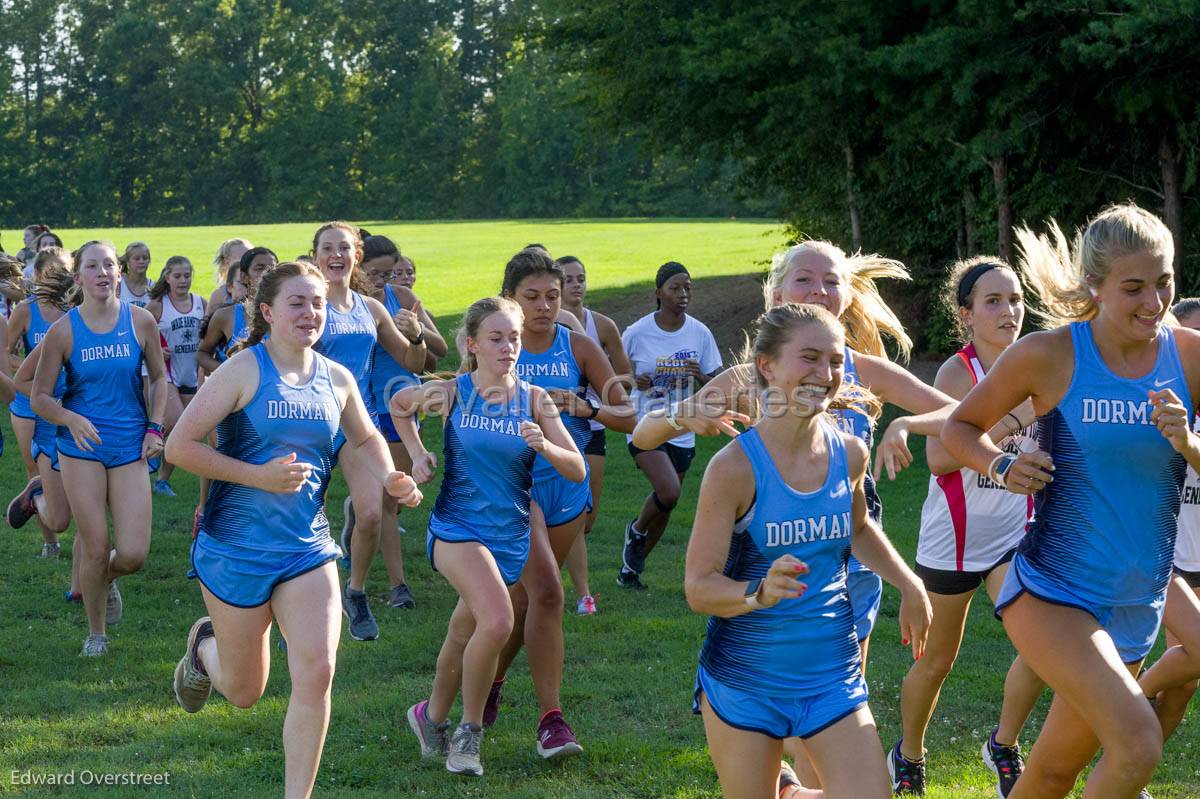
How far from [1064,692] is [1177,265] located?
472 inches

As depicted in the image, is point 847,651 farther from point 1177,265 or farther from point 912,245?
point 912,245

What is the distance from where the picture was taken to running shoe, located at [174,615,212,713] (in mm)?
5957

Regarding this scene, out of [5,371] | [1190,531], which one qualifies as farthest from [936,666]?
[5,371]

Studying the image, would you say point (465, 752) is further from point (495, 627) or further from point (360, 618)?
point (360, 618)

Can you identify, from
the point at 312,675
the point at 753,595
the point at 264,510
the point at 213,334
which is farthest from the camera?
the point at 213,334

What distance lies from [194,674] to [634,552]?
14.7ft

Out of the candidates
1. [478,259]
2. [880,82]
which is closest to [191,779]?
[880,82]

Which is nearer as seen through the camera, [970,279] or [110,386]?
[970,279]

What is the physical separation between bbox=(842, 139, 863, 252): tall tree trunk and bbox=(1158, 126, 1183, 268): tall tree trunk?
4.82 m

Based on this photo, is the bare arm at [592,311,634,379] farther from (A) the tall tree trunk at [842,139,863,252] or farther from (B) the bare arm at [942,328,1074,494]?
(A) the tall tree trunk at [842,139,863,252]

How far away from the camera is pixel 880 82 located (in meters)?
14.8

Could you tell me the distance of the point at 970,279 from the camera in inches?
245

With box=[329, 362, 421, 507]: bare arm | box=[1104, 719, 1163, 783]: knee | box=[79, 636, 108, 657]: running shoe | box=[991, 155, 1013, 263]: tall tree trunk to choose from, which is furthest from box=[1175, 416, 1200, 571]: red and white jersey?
box=[991, 155, 1013, 263]: tall tree trunk

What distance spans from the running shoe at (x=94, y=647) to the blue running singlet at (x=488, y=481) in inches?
113
